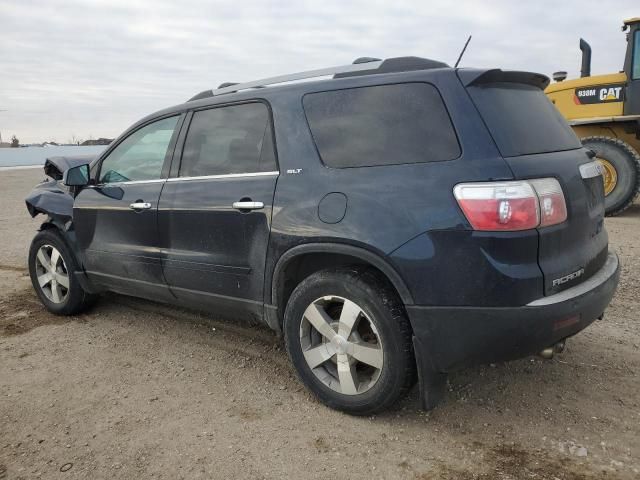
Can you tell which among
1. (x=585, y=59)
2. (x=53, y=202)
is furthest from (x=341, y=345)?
(x=585, y=59)

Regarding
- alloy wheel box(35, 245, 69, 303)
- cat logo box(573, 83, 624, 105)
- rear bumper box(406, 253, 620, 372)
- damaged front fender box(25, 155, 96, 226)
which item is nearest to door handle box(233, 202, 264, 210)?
rear bumper box(406, 253, 620, 372)

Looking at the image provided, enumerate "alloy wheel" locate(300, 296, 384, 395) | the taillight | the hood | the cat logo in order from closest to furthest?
the taillight → "alloy wheel" locate(300, 296, 384, 395) → the hood → the cat logo

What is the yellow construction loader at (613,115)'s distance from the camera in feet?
27.3

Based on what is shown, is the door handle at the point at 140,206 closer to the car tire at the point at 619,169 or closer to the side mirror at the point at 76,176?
the side mirror at the point at 76,176

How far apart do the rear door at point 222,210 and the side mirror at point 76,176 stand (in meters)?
1.03

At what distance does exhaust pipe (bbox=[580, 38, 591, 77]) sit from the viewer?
9.18 metres

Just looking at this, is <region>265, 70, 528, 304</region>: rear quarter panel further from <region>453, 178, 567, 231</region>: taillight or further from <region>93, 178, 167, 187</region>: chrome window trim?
<region>93, 178, 167, 187</region>: chrome window trim

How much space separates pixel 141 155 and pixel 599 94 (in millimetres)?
7864

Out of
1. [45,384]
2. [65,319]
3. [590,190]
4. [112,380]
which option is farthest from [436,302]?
[65,319]

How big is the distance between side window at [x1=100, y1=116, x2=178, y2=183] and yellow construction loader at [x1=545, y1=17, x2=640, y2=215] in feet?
22.3

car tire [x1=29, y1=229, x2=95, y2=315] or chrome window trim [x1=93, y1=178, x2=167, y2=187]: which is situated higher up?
chrome window trim [x1=93, y1=178, x2=167, y2=187]

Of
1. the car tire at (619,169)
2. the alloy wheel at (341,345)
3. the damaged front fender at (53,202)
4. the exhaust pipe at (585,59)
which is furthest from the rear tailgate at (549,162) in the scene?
the exhaust pipe at (585,59)

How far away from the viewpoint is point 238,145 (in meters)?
3.39

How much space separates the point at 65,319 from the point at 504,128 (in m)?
3.96
